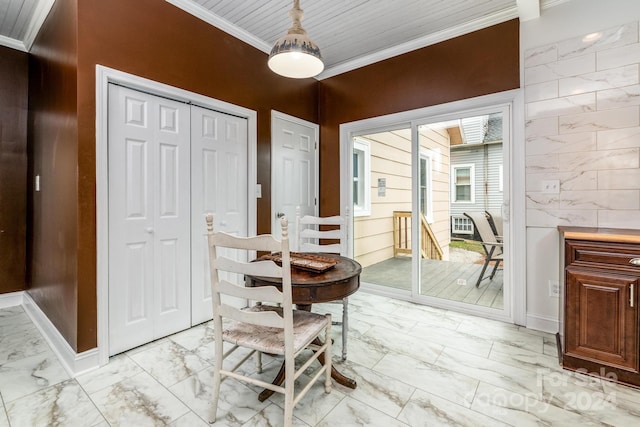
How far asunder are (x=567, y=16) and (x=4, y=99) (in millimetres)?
5335

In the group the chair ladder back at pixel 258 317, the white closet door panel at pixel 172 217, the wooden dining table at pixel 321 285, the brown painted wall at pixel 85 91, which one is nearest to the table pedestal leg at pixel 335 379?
the wooden dining table at pixel 321 285

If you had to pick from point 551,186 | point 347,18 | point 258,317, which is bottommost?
point 258,317

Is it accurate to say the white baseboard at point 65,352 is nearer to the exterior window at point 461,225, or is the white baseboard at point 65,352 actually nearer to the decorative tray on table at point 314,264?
the decorative tray on table at point 314,264

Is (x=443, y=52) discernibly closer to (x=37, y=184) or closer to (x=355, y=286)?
(x=355, y=286)

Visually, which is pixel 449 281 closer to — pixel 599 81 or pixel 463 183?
pixel 463 183

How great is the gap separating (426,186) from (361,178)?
1024mm

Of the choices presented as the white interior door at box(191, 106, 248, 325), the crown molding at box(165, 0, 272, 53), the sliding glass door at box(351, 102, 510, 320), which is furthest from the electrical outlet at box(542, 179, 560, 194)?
the crown molding at box(165, 0, 272, 53)

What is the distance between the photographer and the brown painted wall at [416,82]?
2705 mm

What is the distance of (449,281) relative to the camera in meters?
3.43

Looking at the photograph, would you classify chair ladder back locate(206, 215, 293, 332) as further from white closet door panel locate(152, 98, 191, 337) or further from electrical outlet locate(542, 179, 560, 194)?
electrical outlet locate(542, 179, 560, 194)

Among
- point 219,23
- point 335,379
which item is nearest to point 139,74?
point 219,23

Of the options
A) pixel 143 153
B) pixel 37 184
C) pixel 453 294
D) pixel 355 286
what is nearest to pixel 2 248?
pixel 37 184

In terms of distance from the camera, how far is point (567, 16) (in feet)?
7.95

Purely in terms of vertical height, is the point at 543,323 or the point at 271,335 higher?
the point at 271,335
